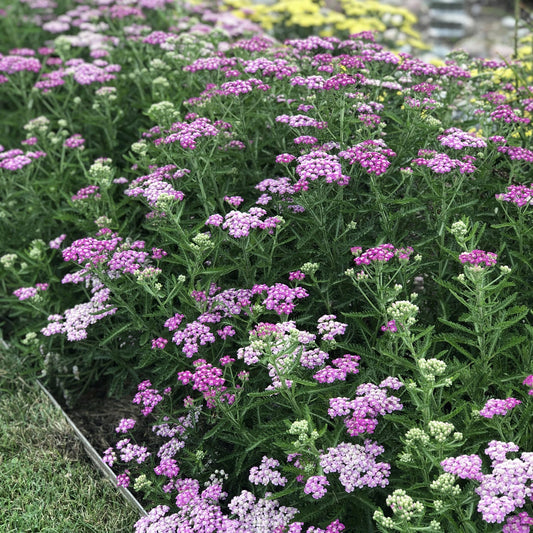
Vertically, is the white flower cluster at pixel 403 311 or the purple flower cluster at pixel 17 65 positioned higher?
the purple flower cluster at pixel 17 65

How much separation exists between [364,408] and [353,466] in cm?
24

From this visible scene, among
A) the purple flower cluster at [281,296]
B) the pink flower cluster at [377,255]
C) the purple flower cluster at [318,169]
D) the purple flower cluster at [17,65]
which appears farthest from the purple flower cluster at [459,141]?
the purple flower cluster at [17,65]

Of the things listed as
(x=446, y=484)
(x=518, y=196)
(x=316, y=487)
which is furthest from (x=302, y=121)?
(x=446, y=484)

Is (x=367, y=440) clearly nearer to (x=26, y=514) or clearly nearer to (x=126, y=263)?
(x=126, y=263)

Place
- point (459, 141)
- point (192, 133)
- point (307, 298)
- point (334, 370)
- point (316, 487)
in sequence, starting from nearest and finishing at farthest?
point (316, 487) < point (334, 370) < point (459, 141) < point (192, 133) < point (307, 298)

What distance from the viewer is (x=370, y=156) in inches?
134

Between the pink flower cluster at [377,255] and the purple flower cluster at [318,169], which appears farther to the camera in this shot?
the purple flower cluster at [318,169]

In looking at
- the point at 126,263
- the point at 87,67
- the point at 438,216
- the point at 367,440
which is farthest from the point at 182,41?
the point at 367,440

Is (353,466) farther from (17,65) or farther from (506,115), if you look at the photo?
(17,65)

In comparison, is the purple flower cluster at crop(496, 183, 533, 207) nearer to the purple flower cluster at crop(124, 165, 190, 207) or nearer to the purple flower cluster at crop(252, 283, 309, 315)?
the purple flower cluster at crop(252, 283, 309, 315)

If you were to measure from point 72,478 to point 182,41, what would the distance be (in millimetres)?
3511

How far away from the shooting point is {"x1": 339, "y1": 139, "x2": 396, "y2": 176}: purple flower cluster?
3357mm

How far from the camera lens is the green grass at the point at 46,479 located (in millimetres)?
3604

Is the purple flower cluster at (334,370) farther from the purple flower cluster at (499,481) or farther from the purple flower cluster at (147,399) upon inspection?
the purple flower cluster at (147,399)
